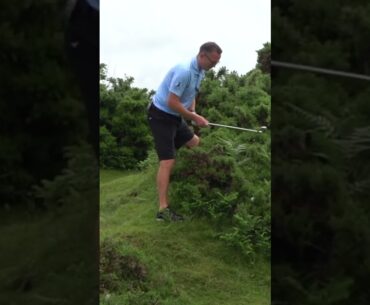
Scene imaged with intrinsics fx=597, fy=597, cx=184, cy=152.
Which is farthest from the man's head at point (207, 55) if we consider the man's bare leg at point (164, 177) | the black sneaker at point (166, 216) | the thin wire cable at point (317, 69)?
the black sneaker at point (166, 216)

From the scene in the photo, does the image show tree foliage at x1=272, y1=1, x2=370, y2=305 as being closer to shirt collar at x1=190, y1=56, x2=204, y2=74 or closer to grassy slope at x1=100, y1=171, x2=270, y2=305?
shirt collar at x1=190, y1=56, x2=204, y2=74

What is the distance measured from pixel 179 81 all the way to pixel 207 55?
0.90 feet

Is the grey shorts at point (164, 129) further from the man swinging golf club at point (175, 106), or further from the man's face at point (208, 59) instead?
the man's face at point (208, 59)

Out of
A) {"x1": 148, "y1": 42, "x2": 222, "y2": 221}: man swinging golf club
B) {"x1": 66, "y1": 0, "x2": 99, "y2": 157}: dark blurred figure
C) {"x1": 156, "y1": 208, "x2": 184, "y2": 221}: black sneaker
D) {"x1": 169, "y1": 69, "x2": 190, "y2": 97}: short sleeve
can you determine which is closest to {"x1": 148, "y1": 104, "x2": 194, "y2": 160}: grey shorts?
{"x1": 148, "y1": 42, "x2": 222, "y2": 221}: man swinging golf club

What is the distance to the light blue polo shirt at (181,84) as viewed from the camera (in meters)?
3.85

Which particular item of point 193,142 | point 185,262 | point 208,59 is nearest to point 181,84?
point 208,59

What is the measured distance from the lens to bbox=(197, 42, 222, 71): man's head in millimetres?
3930

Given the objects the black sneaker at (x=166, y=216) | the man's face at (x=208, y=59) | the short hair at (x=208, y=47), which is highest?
the short hair at (x=208, y=47)

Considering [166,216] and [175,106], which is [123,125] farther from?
[175,106]

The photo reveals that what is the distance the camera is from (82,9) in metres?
2.86

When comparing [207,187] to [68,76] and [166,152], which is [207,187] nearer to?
[166,152]

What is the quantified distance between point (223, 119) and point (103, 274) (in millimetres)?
2246

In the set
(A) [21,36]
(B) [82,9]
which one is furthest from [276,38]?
(A) [21,36]

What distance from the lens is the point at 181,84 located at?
3.88 metres
